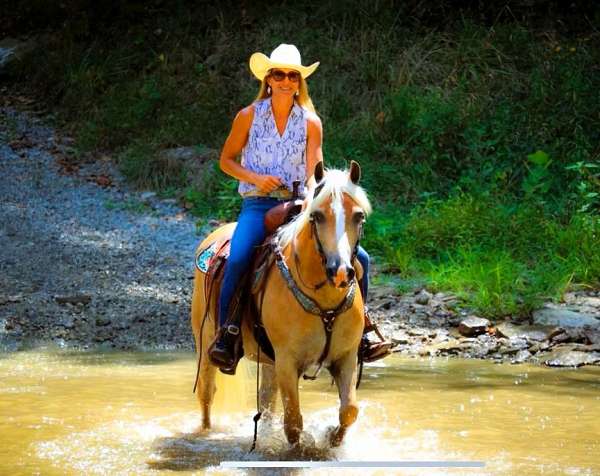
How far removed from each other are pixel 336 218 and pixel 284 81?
1312 millimetres

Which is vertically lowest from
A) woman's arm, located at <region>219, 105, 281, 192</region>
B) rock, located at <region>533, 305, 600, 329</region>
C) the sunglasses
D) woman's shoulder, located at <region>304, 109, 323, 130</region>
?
rock, located at <region>533, 305, 600, 329</region>

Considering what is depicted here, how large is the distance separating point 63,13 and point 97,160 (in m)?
4.91

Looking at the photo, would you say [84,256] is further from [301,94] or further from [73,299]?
[301,94]

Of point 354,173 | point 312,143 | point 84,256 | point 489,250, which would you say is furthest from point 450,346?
point 84,256

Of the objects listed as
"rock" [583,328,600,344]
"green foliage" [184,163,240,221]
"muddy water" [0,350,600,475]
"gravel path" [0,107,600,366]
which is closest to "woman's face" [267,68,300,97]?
"muddy water" [0,350,600,475]

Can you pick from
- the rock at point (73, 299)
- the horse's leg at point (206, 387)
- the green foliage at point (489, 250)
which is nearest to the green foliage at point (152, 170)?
the green foliage at point (489, 250)

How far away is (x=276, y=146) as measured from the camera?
19.5ft

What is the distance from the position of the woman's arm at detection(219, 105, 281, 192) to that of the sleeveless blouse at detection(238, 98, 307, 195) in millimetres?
37

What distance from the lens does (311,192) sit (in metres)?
5.14

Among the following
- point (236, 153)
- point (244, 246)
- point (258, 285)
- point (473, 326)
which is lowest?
point (473, 326)

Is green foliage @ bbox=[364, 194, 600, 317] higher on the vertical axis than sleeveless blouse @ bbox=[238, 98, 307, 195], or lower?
lower

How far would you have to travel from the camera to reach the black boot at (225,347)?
5.79 metres

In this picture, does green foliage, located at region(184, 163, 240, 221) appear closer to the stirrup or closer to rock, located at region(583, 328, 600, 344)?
rock, located at region(583, 328, 600, 344)

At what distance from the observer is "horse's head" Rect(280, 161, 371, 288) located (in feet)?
15.7
